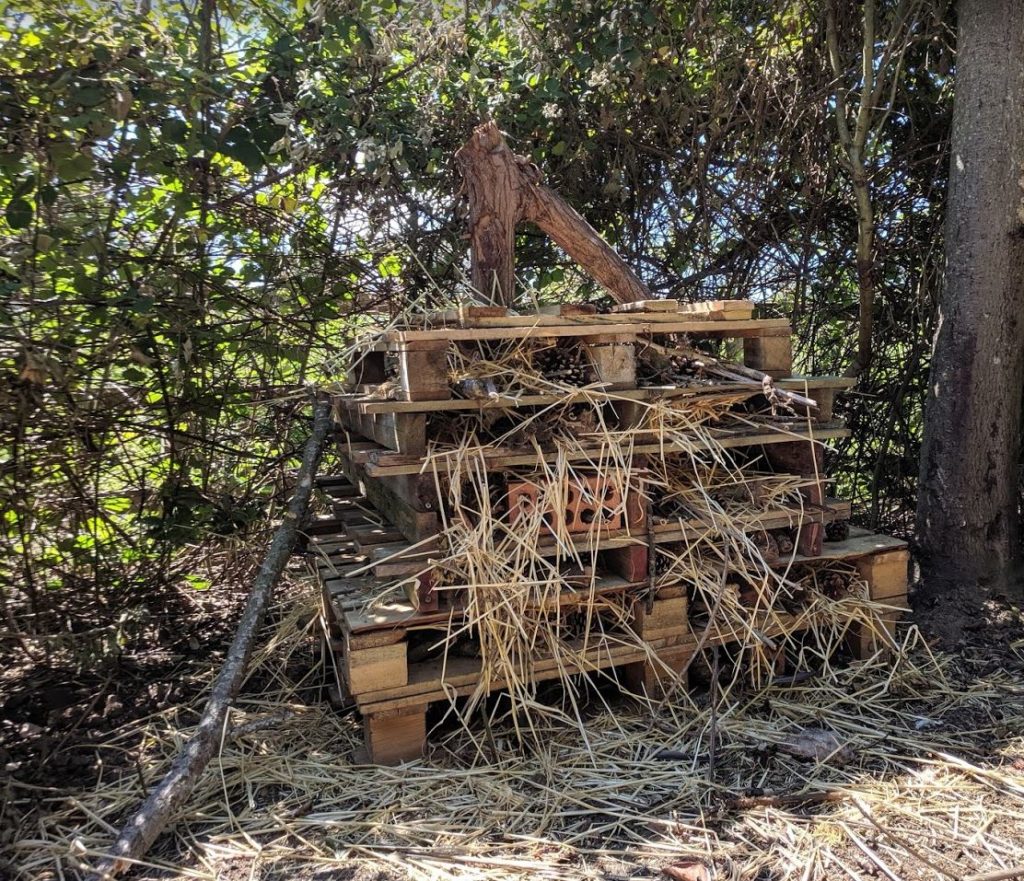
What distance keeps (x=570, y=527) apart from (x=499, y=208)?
1.44m

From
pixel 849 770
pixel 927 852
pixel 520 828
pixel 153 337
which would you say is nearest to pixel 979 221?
pixel 849 770

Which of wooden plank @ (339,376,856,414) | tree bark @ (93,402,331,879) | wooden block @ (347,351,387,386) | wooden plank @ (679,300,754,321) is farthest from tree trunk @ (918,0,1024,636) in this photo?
tree bark @ (93,402,331,879)

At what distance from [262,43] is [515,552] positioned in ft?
8.97

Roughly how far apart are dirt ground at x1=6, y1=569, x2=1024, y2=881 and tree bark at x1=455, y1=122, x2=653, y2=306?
1742 millimetres

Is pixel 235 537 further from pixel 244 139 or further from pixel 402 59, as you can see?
pixel 402 59

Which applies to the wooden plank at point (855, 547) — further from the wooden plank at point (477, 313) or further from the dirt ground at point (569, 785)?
the wooden plank at point (477, 313)

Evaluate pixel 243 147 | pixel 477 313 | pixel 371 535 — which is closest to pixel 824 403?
pixel 477 313

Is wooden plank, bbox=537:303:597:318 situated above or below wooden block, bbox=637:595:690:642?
above

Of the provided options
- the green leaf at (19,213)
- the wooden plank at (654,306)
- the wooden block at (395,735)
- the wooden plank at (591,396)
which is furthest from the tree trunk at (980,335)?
the green leaf at (19,213)

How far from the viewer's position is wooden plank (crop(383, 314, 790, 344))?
2309 millimetres

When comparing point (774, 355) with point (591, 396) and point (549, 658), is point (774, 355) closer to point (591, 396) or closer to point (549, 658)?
point (591, 396)

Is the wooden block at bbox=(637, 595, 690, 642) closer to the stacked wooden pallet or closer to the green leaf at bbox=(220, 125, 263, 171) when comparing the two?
the stacked wooden pallet

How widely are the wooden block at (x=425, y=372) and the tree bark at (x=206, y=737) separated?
953mm

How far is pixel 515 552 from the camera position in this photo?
236 cm
